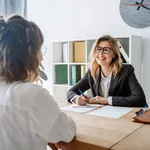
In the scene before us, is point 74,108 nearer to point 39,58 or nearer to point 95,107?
point 95,107

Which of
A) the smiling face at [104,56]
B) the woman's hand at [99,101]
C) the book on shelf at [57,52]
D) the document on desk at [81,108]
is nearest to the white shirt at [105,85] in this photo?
the smiling face at [104,56]

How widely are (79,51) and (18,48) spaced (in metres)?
2.06

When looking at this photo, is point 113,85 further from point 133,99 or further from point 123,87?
point 133,99

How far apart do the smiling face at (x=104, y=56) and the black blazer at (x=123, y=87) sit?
139 millimetres

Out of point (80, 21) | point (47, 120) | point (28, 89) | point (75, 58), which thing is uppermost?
point (80, 21)

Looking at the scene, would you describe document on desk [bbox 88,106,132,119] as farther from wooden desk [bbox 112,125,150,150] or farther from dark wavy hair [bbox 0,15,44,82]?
dark wavy hair [bbox 0,15,44,82]

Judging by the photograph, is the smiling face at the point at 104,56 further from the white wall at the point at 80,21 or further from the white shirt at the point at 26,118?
the white shirt at the point at 26,118

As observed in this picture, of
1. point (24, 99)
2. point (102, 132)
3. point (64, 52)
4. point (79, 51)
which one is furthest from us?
point (64, 52)

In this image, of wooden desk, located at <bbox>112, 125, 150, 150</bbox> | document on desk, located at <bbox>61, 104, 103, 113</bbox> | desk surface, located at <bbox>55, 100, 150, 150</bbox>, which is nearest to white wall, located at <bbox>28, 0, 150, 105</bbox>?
document on desk, located at <bbox>61, 104, 103, 113</bbox>

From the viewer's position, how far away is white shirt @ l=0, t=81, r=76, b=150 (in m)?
0.86

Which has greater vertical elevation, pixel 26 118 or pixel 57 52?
pixel 57 52

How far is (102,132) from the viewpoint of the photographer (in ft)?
3.41

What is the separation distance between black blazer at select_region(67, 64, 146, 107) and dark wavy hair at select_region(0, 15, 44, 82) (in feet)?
2.90

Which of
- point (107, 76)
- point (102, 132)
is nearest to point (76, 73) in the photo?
point (107, 76)
